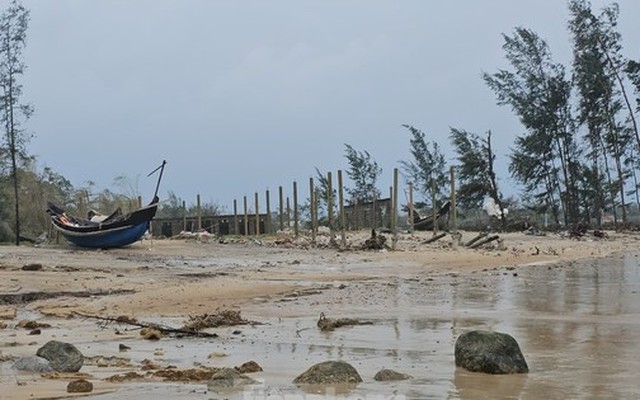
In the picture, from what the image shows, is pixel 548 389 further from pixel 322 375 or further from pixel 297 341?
pixel 297 341

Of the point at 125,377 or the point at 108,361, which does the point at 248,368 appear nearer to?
the point at 125,377

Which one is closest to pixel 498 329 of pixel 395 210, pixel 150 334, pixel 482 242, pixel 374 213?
pixel 150 334

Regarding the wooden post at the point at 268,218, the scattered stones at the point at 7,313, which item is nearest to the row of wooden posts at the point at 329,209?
the wooden post at the point at 268,218

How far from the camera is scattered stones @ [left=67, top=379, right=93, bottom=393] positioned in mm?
5133

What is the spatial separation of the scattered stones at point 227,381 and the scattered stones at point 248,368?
0.38m

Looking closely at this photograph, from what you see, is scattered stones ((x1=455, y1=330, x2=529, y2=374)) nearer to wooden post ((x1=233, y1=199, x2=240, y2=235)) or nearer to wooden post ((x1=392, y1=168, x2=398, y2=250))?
wooden post ((x1=392, y1=168, x2=398, y2=250))

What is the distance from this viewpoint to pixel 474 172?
148ft

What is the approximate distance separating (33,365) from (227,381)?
1580 mm

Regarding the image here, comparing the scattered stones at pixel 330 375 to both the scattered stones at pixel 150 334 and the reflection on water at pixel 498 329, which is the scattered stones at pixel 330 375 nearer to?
the reflection on water at pixel 498 329

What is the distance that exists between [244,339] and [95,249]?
64.2 ft

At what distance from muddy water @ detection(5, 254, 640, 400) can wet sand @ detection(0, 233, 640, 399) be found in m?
0.02

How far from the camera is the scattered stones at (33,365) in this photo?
19.5 ft

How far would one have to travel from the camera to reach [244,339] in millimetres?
7941

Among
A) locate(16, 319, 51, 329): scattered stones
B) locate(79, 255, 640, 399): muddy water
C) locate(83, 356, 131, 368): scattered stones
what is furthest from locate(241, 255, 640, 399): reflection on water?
locate(16, 319, 51, 329): scattered stones
